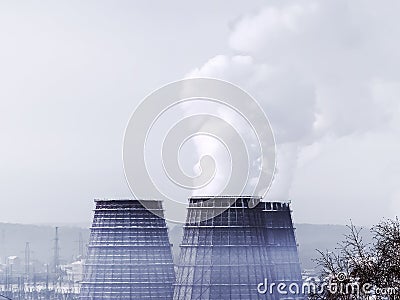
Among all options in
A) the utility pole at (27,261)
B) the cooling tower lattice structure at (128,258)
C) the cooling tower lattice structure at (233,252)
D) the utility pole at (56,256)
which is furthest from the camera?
the utility pole at (27,261)

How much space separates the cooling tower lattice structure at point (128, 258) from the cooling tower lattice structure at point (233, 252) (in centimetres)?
539

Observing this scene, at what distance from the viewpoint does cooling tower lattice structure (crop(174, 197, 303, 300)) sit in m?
41.2

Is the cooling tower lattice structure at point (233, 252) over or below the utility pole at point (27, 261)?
below

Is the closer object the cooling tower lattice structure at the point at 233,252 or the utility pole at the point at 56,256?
the cooling tower lattice structure at the point at 233,252

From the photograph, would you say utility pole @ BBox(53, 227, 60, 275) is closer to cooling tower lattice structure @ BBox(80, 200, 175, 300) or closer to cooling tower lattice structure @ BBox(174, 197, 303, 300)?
cooling tower lattice structure @ BBox(80, 200, 175, 300)

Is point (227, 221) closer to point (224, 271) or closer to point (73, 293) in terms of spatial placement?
point (224, 271)

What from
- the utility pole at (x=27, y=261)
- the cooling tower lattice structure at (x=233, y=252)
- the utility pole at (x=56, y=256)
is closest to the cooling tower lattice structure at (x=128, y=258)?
the cooling tower lattice structure at (x=233, y=252)

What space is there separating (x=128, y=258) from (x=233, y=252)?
8.89 m

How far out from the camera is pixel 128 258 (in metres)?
49.5

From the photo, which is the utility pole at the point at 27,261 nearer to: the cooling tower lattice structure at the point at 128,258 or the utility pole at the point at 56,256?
the utility pole at the point at 56,256

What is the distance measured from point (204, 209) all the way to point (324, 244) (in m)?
→ 28.8

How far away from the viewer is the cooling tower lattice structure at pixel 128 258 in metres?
48.3

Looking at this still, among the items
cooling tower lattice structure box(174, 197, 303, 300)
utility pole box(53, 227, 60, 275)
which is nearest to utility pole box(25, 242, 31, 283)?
utility pole box(53, 227, 60, 275)

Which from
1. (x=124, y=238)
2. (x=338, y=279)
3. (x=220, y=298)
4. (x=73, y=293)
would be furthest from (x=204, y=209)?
(x=73, y=293)
